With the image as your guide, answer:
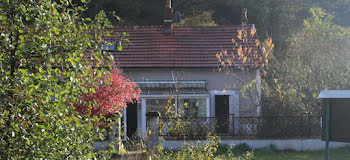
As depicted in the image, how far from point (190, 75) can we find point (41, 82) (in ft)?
54.9

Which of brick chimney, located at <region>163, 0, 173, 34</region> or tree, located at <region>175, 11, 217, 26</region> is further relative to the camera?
tree, located at <region>175, 11, 217, 26</region>

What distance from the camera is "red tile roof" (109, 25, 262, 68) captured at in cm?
2255

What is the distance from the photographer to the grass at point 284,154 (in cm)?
1655

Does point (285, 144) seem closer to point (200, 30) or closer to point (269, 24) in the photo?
point (200, 30)

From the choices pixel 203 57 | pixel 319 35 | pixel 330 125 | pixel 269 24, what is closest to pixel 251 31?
pixel 203 57

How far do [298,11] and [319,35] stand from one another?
15.3 meters

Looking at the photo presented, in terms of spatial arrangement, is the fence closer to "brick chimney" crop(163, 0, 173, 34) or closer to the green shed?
"brick chimney" crop(163, 0, 173, 34)

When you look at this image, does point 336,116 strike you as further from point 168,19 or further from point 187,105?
point 168,19

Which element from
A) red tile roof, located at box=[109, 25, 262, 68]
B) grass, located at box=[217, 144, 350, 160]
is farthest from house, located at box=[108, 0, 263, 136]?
grass, located at box=[217, 144, 350, 160]

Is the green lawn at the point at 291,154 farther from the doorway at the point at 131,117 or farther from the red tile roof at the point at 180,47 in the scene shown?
the doorway at the point at 131,117

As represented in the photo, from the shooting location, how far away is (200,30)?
24609 mm

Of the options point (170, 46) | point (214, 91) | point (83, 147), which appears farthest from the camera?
point (170, 46)

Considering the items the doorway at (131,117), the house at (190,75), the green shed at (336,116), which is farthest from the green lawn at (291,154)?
the doorway at (131,117)

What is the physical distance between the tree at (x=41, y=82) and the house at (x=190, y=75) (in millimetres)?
14214
